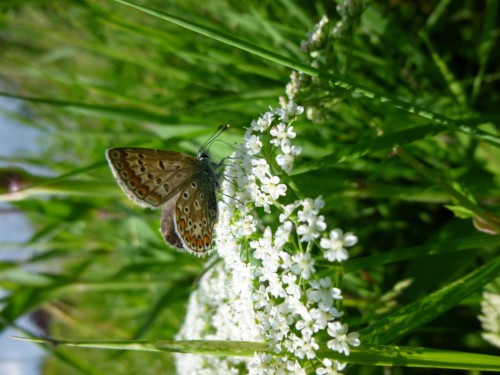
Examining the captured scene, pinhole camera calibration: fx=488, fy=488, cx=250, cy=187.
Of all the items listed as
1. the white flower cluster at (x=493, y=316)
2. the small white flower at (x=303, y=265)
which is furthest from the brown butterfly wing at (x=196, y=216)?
the white flower cluster at (x=493, y=316)

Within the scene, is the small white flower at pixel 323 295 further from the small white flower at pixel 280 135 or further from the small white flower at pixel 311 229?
the small white flower at pixel 280 135

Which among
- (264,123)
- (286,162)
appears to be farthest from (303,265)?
(264,123)

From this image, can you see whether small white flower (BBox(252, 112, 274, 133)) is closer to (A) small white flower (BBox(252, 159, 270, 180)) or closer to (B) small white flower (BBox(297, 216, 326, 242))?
(A) small white flower (BBox(252, 159, 270, 180))

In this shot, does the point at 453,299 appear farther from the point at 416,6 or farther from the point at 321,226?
the point at 416,6

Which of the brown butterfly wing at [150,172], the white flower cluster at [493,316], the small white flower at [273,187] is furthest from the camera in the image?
the white flower cluster at [493,316]

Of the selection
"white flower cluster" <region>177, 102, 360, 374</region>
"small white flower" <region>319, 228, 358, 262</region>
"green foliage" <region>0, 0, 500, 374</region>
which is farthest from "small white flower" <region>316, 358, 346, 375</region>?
"small white flower" <region>319, 228, 358, 262</region>

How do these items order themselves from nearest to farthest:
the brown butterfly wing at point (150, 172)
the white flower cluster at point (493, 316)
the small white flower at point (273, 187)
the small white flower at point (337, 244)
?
the small white flower at point (337, 244) → the small white flower at point (273, 187) → the brown butterfly wing at point (150, 172) → the white flower cluster at point (493, 316)

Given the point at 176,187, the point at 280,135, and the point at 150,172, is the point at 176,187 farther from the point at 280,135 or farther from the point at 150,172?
the point at 280,135

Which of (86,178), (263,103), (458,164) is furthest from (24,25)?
(458,164)
